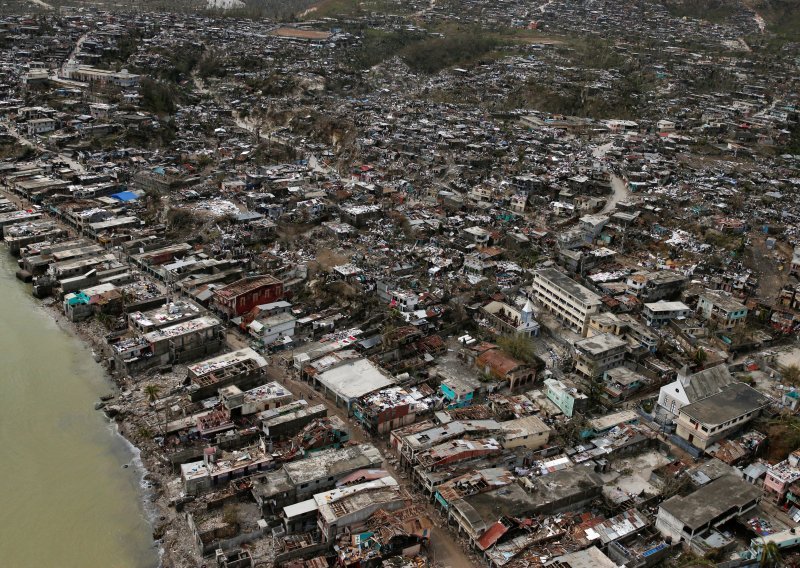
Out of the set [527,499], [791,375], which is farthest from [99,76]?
[791,375]

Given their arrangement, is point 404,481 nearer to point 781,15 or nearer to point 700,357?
point 700,357

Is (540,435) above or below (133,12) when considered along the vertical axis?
below

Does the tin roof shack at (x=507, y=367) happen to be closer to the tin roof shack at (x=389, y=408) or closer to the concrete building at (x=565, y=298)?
the tin roof shack at (x=389, y=408)

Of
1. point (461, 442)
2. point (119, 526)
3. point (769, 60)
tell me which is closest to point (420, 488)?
point (461, 442)

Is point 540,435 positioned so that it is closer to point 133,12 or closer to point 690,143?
point 690,143

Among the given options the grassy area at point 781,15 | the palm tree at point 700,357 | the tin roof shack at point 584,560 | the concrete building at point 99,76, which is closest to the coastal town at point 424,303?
the tin roof shack at point 584,560

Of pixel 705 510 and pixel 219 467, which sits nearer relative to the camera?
pixel 705 510

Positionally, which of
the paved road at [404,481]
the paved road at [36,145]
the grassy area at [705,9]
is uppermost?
the grassy area at [705,9]
